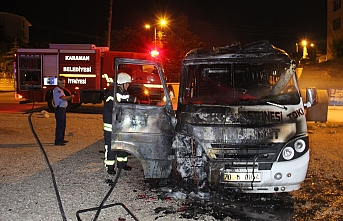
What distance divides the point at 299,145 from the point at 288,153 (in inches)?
7.5

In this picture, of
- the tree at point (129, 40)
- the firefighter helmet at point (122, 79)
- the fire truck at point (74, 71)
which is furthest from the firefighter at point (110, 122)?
the tree at point (129, 40)

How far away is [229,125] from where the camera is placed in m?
5.14

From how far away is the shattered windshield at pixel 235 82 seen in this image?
5.71 m

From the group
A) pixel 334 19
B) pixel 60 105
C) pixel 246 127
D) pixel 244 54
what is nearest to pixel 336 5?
pixel 334 19

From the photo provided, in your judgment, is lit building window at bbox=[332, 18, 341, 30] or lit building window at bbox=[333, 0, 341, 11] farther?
lit building window at bbox=[333, 0, 341, 11]

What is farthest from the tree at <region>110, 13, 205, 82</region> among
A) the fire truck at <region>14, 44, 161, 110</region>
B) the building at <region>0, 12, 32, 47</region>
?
the building at <region>0, 12, 32, 47</region>

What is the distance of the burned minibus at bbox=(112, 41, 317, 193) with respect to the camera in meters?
5.07

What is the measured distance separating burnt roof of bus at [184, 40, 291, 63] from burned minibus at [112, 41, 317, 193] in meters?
0.01

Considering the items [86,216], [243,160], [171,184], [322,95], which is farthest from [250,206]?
[322,95]

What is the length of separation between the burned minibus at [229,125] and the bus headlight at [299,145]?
13mm

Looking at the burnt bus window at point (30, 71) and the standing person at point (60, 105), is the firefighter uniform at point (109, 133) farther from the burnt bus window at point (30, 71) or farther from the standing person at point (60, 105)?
the burnt bus window at point (30, 71)

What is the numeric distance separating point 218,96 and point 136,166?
2.53m

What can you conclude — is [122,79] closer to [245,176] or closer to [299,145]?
[245,176]

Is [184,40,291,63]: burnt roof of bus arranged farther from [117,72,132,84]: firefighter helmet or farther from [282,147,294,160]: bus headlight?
[282,147,294,160]: bus headlight
